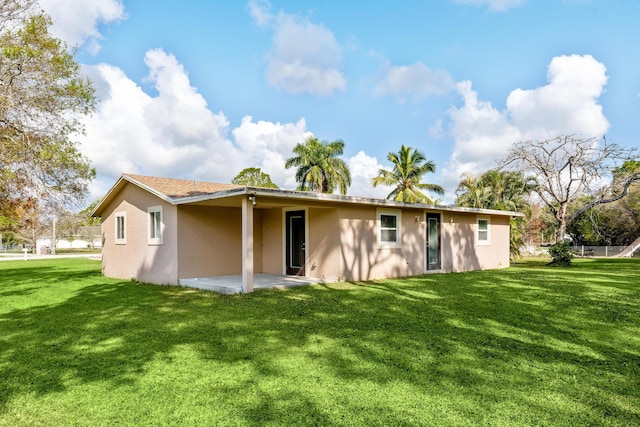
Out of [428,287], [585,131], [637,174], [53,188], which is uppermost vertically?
[585,131]

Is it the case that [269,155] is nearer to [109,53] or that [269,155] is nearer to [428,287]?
[109,53]

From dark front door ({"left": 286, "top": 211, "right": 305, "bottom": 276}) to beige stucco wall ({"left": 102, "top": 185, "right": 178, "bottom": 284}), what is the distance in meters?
3.41

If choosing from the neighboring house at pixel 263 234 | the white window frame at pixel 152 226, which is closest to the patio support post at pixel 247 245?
the neighboring house at pixel 263 234

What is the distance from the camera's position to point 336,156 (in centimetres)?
3150

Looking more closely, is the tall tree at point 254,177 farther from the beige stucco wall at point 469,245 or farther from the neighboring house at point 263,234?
the beige stucco wall at point 469,245

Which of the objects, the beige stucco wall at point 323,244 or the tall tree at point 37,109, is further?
the beige stucco wall at point 323,244

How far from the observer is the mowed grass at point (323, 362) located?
118 inches

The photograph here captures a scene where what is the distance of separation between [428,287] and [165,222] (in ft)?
24.8

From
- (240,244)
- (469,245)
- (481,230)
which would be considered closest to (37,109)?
(240,244)

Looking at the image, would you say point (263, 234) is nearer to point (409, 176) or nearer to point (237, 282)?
point (237, 282)

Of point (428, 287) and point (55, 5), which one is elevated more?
point (55, 5)

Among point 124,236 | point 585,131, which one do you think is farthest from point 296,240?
point 585,131

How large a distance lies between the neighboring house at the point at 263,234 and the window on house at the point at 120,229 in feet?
0.23

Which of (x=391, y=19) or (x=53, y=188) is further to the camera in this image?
(x=391, y=19)
